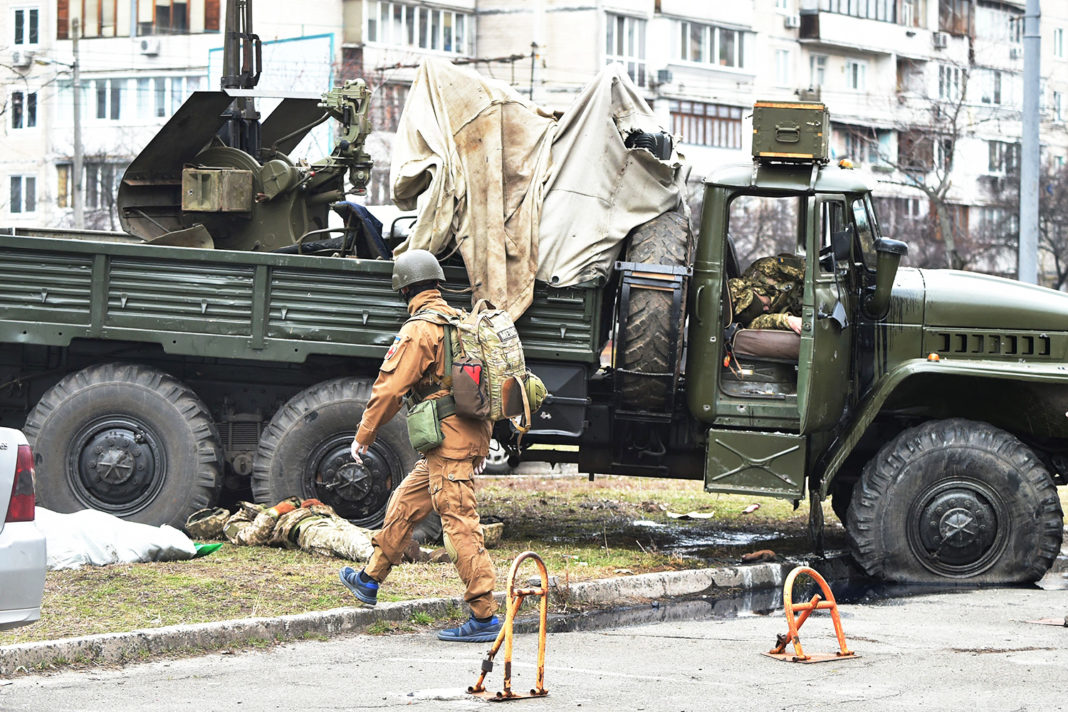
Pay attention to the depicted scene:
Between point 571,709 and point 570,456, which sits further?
point 570,456

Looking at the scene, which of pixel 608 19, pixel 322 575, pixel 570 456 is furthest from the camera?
pixel 608 19

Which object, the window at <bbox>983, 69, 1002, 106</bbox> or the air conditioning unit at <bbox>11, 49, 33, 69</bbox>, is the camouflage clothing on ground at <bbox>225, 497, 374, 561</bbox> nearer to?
the air conditioning unit at <bbox>11, 49, 33, 69</bbox>

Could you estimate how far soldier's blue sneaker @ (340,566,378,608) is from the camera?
322 inches

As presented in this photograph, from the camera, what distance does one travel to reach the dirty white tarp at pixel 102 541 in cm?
938

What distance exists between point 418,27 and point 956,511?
43732 mm

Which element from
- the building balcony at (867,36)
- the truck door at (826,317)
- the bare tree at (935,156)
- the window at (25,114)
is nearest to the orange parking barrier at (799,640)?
the truck door at (826,317)

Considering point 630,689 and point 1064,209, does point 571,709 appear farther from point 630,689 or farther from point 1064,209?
point 1064,209

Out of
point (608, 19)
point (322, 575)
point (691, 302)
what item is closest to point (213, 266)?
point (322, 575)

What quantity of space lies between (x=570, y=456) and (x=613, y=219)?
1.73 metres

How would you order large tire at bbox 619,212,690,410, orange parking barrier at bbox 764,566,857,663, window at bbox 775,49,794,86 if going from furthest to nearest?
1. window at bbox 775,49,794,86
2. large tire at bbox 619,212,690,410
3. orange parking barrier at bbox 764,566,857,663

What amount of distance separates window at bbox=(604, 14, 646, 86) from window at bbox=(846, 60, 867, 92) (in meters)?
12.8

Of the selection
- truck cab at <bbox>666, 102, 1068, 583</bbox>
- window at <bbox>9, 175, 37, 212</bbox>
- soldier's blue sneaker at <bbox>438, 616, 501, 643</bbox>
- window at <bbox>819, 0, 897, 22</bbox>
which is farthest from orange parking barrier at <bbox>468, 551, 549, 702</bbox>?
window at <bbox>819, 0, 897, 22</bbox>

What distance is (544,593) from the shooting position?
6781 millimetres

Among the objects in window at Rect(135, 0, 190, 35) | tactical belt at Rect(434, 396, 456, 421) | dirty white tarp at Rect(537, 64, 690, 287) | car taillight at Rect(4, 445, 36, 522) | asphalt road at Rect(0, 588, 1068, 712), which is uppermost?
window at Rect(135, 0, 190, 35)
